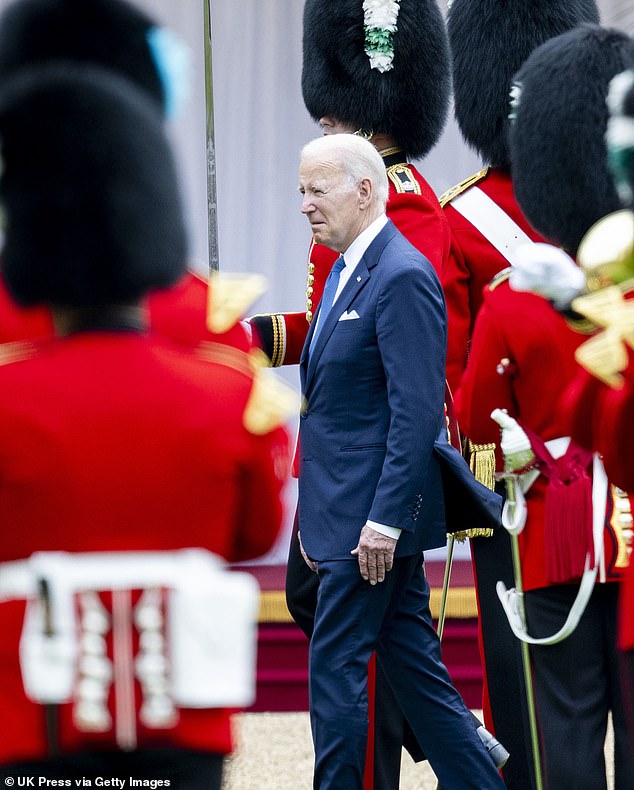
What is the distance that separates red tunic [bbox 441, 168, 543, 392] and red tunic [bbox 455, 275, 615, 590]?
678 millimetres

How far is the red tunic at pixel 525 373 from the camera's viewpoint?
2975mm

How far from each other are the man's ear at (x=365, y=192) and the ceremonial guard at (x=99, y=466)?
4.65 ft

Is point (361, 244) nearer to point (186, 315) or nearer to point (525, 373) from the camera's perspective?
point (525, 373)

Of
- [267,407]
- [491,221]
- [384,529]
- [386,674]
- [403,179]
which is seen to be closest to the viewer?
[267,407]

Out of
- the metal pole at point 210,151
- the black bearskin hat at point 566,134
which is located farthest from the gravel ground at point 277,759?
the black bearskin hat at point 566,134

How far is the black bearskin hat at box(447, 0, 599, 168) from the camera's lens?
13.5ft

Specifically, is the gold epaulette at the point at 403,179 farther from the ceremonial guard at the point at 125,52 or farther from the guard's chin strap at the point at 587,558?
the ceremonial guard at the point at 125,52

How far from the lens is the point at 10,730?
2004 millimetres

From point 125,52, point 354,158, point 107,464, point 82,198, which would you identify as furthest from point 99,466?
point 354,158

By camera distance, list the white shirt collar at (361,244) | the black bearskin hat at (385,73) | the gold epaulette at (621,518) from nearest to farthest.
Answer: the gold epaulette at (621,518) → the white shirt collar at (361,244) → the black bearskin hat at (385,73)

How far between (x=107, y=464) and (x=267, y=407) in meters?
0.24

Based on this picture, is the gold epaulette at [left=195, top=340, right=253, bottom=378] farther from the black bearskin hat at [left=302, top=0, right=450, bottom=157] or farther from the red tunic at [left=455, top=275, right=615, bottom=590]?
the black bearskin hat at [left=302, top=0, right=450, bottom=157]

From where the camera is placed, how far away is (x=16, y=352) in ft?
6.64

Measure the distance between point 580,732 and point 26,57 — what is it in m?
1.57
